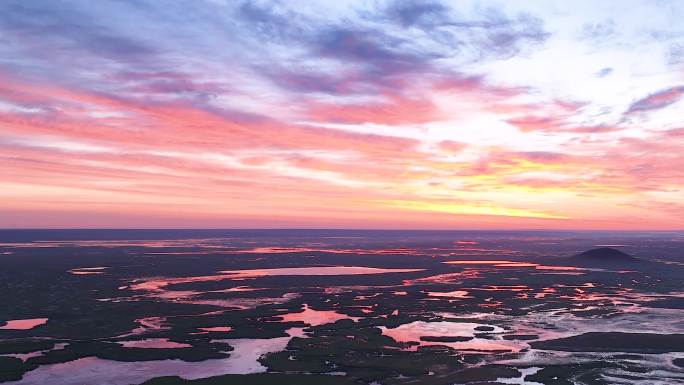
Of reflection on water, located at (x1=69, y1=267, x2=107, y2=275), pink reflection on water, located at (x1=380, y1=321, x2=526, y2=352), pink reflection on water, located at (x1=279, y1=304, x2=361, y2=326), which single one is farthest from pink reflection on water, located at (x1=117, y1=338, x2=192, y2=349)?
reflection on water, located at (x1=69, y1=267, x2=107, y2=275)

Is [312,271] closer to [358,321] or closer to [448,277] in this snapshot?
[448,277]

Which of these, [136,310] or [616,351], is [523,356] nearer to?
[616,351]

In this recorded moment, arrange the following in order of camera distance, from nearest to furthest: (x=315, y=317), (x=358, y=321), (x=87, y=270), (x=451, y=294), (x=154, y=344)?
(x=154, y=344)
(x=358, y=321)
(x=315, y=317)
(x=451, y=294)
(x=87, y=270)

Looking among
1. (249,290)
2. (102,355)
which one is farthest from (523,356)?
(249,290)

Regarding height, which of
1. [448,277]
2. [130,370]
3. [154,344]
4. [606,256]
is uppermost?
[606,256]

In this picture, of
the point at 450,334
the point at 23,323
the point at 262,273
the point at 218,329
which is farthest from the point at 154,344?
the point at 262,273

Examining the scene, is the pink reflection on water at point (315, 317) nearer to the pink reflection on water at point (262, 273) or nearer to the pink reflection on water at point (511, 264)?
the pink reflection on water at point (262, 273)
